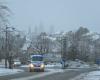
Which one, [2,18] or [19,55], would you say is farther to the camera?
[19,55]

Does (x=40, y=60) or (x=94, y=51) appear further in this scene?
(x=94, y=51)

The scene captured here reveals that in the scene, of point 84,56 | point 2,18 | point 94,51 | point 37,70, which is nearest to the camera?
point 2,18

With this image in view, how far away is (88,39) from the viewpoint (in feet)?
620

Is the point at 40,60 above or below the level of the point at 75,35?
below

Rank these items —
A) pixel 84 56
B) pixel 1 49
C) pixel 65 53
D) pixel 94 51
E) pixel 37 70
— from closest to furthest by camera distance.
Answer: pixel 37 70, pixel 1 49, pixel 65 53, pixel 84 56, pixel 94 51

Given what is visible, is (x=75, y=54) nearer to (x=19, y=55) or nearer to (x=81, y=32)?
(x=19, y=55)

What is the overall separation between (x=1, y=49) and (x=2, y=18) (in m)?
57.5

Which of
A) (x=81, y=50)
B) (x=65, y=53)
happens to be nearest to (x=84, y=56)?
(x=81, y=50)

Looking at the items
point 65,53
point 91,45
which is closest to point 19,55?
point 65,53

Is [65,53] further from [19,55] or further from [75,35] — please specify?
[75,35]

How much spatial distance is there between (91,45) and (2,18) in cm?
14069

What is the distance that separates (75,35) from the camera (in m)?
173

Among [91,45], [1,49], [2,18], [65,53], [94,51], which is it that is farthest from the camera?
[91,45]

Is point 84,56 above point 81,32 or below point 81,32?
below
